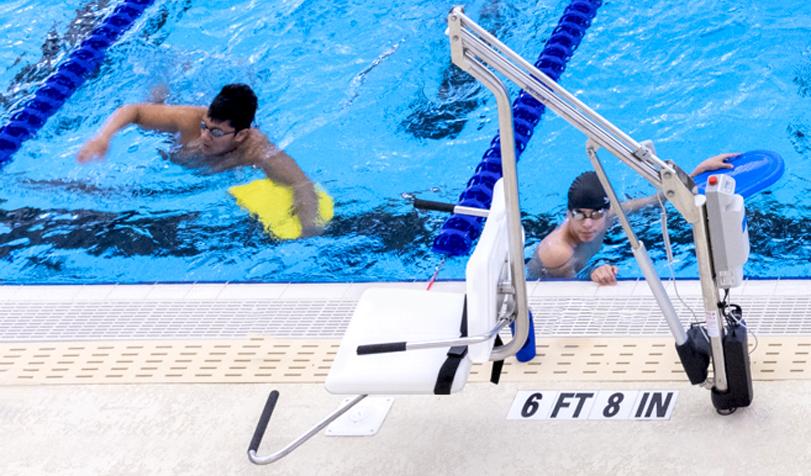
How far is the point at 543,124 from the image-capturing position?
5.68 meters

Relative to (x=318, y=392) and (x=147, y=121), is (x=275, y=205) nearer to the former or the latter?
(x=147, y=121)

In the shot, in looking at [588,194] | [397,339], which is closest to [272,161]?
[588,194]

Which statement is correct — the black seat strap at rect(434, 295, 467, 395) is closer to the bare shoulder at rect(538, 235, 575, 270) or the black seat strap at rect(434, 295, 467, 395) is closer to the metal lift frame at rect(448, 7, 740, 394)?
the metal lift frame at rect(448, 7, 740, 394)

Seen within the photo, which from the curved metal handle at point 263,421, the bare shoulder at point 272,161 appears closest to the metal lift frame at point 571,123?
the curved metal handle at point 263,421

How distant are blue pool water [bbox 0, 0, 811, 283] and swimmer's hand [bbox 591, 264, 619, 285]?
0.66 m

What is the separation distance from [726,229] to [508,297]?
569 millimetres

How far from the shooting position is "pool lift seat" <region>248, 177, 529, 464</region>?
3043 mm

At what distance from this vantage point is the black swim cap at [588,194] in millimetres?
4383

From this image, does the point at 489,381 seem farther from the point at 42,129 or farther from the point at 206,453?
the point at 42,129

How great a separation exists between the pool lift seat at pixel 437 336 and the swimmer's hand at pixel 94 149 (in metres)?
2.50

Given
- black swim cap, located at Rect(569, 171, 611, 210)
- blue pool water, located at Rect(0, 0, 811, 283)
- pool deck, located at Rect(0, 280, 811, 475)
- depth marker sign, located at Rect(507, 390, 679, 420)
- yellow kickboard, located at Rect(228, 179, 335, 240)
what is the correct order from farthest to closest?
yellow kickboard, located at Rect(228, 179, 335, 240), blue pool water, located at Rect(0, 0, 811, 283), black swim cap, located at Rect(569, 171, 611, 210), depth marker sign, located at Rect(507, 390, 679, 420), pool deck, located at Rect(0, 280, 811, 475)

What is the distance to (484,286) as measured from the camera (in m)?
3.03

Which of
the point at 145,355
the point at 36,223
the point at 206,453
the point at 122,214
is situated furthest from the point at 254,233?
the point at 206,453

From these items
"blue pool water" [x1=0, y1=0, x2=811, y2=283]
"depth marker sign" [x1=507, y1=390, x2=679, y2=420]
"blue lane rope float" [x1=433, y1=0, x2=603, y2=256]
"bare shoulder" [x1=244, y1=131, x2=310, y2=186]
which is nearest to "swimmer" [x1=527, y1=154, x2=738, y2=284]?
"blue pool water" [x1=0, y1=0, x2=811, y2=283]
